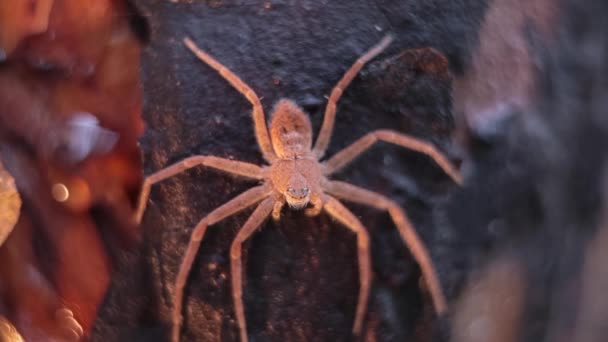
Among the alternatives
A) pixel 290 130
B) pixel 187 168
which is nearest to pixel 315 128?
pixel 290 130

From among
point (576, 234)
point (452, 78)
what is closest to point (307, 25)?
point (452, 78)

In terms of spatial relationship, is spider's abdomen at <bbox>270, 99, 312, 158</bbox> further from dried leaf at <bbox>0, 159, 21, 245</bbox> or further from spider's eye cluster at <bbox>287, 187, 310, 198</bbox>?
dried leaf at <bbox>0, 159, 21, 245</bbox>

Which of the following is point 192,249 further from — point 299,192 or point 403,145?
point 403,145

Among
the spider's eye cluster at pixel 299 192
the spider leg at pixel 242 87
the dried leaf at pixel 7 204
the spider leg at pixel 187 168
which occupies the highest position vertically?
the spider leg at pixel 242 87

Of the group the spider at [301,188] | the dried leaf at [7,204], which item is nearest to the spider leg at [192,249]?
the spider at [301,188]

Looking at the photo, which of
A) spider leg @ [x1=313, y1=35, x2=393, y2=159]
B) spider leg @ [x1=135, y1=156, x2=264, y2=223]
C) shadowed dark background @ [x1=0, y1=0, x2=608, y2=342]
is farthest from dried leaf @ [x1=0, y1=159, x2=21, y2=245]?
spider leg @ [x1=313, y1=35, x2=393, y2=159]

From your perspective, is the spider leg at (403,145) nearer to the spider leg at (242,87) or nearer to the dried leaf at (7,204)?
the spider leg at (242,87)

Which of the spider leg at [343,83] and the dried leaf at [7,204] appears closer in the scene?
the spider leg at [343,83]
